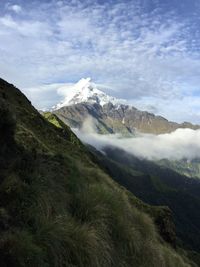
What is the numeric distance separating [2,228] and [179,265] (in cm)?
966

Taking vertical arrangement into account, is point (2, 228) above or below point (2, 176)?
below

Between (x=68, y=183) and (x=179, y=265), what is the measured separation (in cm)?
615

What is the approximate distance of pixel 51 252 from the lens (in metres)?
10.2

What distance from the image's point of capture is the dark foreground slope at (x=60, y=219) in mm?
10086

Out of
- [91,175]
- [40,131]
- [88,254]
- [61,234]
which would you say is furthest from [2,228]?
[40,131]

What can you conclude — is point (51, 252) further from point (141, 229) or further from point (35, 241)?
point (141, 229)

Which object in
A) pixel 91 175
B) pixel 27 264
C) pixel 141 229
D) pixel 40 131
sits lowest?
pixel 27 264

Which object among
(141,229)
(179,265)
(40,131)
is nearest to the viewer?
(141,229)

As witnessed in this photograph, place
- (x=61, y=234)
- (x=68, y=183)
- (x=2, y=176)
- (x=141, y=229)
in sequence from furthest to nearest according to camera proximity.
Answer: (x=141, y=229) < (x=68, y=183) < (x=2, y=176) < (x=61, y=234)

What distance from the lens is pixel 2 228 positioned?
9.96 meters

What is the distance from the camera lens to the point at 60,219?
11.7 metres

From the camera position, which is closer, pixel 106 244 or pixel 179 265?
pixel 106 244

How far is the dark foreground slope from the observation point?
33.1 ft

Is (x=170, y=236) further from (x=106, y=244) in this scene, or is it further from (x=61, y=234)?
(x=61, y=234)
